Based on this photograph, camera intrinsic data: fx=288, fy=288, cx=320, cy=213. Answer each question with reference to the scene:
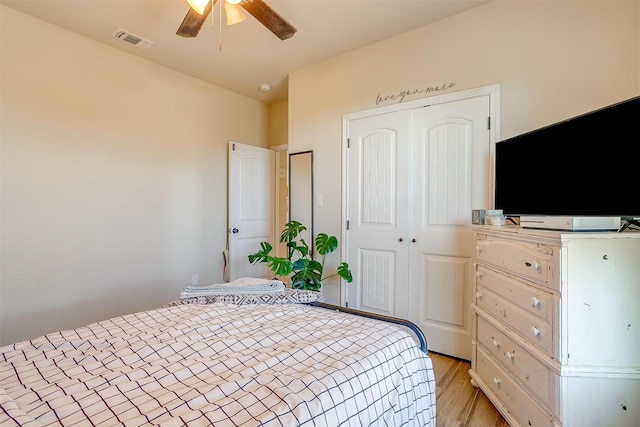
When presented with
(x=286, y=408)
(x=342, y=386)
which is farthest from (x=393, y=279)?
(x=286, y=408)

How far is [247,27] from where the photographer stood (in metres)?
2.43

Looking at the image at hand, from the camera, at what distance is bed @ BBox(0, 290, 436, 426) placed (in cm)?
72

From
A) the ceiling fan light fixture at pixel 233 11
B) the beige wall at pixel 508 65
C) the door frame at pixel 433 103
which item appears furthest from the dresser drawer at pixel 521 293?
Result: the ceiling fan light fixture at pixel 233 11

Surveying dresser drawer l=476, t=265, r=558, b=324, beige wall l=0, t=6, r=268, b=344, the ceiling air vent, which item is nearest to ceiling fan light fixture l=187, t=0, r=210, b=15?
the ceiling air vent

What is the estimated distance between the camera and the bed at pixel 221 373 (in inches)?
28.2

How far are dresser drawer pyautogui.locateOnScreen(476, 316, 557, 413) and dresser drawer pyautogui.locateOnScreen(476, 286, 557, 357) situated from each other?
8 centimetres

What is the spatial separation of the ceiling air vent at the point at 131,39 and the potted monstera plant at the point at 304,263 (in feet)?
7.14

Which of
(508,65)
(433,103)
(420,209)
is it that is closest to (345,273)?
(420,209)

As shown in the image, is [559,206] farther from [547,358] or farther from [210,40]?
[210,40]

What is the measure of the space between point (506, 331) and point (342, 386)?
3.82 ft

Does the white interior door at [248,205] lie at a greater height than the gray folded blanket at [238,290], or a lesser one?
greater

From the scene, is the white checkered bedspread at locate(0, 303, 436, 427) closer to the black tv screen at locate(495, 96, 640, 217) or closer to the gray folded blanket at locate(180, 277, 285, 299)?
the gray folded blanket at locate(180, 277, 285, 299)

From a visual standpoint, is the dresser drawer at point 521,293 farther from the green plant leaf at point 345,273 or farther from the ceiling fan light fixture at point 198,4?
the ceiling fan light fixture at point 198,4

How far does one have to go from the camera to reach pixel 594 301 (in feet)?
3.82
